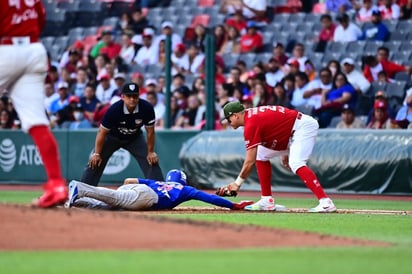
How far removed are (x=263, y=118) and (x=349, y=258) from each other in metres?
5.49

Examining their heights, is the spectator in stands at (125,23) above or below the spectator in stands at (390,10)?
below

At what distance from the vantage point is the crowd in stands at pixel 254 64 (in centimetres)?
1969

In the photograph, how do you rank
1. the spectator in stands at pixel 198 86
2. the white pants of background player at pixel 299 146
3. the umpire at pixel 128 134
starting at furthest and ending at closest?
the spectator in stands at pixel 198 86 < the umpire at pixel 128 134 < the white pants of background player at pixel 299 146

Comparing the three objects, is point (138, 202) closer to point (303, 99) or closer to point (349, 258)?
point (349, 258)

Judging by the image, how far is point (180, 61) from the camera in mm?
23031

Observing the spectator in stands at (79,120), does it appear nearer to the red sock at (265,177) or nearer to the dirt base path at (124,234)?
the red sock at (265,177)

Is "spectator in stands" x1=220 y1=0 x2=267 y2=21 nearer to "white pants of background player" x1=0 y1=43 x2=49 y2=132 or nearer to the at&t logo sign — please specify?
the at&t logo sign

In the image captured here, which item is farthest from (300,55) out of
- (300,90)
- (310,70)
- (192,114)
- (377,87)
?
(192,114)

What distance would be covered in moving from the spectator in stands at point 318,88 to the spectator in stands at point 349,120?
2.34 ft

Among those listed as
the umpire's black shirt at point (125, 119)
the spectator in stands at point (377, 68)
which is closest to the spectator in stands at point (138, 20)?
the spectator in stands at point (377, 68)

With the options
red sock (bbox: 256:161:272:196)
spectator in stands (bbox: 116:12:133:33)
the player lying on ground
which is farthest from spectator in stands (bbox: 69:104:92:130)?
the player lying on ground

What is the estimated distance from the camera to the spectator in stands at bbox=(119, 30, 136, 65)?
80.5 feet

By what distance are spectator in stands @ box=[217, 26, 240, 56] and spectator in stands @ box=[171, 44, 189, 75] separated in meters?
0.87

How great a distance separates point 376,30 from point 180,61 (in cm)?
450
